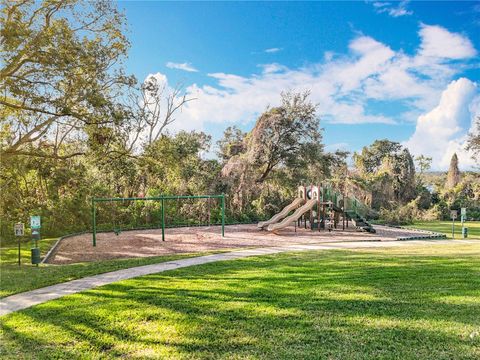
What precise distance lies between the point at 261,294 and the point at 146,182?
17.5 metres

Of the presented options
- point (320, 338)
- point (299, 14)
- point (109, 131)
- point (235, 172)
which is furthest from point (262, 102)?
point (320, 338)

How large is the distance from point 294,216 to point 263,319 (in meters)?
13.2

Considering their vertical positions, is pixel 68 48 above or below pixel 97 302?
above

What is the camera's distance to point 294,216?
17375mm

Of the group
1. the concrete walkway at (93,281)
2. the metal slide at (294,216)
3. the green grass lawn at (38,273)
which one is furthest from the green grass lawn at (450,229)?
the green grass lawn at (38,273)

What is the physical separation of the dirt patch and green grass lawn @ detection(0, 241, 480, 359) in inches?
203

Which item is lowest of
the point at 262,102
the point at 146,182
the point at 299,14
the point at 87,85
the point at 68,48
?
the point at 146,182

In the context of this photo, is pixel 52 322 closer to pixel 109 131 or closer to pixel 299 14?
pixel 109 131

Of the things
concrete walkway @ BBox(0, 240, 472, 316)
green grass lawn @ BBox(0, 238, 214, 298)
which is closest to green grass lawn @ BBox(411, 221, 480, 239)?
concrete walkway @ BBox(0, 240, 472, 316)

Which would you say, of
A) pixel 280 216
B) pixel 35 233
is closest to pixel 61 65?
pixel 35 233

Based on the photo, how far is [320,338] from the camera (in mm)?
3760

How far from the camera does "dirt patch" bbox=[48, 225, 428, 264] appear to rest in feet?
37.4

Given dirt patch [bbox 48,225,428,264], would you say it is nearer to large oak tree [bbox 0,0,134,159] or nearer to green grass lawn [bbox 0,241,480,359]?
large oak tree [bbox 0,0,134,159]

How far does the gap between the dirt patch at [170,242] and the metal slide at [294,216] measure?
368mm
